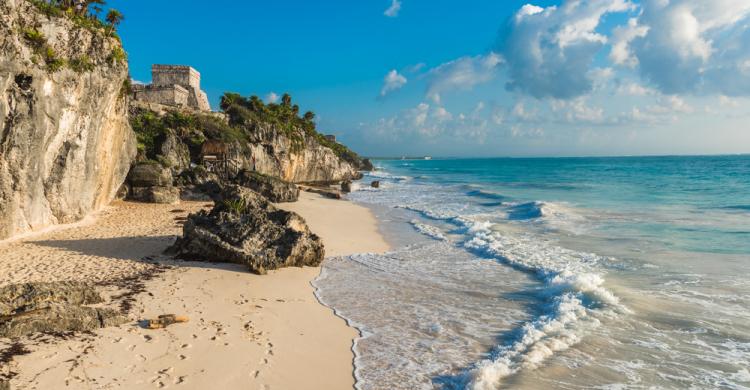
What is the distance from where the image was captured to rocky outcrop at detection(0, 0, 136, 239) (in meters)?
11.3

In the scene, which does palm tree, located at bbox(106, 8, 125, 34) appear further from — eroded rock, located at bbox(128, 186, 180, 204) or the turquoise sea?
the turquoise sea

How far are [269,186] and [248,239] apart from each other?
1513 centimetres

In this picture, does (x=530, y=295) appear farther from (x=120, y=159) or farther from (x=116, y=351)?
(x=120, y=159)

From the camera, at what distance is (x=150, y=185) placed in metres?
21.7

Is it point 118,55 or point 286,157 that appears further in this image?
point 286,157

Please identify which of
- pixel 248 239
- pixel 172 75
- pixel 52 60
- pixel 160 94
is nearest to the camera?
pixel 248 239

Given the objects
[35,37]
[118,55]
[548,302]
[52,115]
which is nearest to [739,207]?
[548,302]

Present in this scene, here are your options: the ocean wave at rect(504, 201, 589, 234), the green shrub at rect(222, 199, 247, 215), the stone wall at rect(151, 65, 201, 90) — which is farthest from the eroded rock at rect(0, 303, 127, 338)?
the stone wall at rect(151, 65, 201, 90)

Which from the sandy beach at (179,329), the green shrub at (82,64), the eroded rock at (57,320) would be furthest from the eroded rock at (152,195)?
the eroded rock at (57,320)

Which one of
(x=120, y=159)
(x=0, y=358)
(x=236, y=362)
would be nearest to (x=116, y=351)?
(x=0, y=358)

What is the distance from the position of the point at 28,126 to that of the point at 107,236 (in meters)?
3.76

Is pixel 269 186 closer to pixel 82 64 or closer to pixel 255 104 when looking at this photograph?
pixel 82 64

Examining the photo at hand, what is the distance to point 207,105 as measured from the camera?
143 ft

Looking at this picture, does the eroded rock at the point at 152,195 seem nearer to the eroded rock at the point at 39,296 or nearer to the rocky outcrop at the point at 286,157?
the rocky outcrop at the point at 286,157
